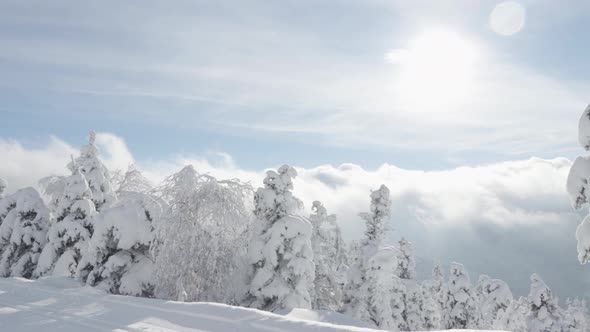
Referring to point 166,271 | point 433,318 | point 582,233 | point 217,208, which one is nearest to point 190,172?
point 217,208

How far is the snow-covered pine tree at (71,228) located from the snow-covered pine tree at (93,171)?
1.33 metres

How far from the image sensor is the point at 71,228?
1100 inches

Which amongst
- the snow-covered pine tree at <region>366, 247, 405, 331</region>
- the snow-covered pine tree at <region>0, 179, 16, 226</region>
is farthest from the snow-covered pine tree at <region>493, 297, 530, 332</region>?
the snow-covered pine tree at <region>0, 179, 16, 226</region>

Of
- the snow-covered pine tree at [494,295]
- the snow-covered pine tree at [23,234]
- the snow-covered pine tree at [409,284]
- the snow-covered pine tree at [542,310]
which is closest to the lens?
the snow-covered pine tree at [542,310]

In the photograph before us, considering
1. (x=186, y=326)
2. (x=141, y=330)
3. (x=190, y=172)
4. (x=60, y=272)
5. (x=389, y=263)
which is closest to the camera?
(x=141, y=330)

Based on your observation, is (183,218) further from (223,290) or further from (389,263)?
(389,263)

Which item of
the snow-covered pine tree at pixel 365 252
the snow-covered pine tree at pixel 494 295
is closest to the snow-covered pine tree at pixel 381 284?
the snow-covered pine tree at pixel 365 252

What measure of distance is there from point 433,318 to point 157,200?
3452 cm

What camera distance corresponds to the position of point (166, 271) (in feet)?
67.2

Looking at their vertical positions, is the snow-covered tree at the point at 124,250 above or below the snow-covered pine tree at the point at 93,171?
below

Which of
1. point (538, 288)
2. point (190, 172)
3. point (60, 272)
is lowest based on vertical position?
point (60, 272)

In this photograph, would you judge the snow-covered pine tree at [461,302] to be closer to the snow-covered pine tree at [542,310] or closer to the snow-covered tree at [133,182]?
the snow-covered pine tree at [542,310]

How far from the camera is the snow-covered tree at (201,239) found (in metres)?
20.6

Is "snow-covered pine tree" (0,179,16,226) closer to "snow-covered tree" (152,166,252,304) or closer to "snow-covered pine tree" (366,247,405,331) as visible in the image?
"snow-covered tree" (152,166,252,304)
